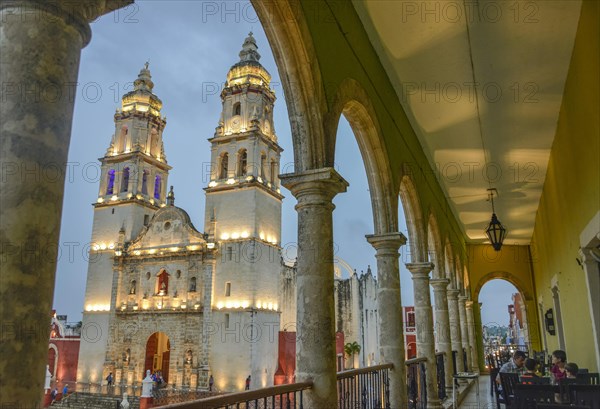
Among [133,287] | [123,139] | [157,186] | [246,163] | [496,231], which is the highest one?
[123,139]

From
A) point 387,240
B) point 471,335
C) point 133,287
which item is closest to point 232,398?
point 387,240

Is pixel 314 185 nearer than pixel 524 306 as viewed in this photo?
Yes

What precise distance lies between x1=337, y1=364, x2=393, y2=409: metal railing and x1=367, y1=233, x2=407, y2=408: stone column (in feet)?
0.70

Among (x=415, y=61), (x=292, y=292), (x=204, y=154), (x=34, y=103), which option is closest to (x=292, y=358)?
(x=292, y=292)

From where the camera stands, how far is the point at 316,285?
13.5ft

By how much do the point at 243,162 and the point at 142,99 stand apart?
9.93 metres

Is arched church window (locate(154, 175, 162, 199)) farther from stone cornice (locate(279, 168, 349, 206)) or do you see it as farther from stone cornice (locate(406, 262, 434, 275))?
stone cornice (locate(279, 168, 349, 206))

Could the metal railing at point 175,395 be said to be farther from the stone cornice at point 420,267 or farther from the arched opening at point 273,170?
the stone cornice at point 420,267

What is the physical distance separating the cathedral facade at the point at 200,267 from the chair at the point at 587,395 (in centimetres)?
2086

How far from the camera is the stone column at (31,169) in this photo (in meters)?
1.51

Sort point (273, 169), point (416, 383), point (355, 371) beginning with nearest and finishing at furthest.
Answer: point (355, 371) < point (416, 383) < point (273, 169)

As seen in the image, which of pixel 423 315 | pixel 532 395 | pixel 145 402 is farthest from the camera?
pixel 145 402

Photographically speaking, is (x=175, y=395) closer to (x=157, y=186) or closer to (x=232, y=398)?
(x=157, y=186)

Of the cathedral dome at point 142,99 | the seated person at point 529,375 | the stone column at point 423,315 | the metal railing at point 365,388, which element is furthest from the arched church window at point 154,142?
the seated person at point 529,375
